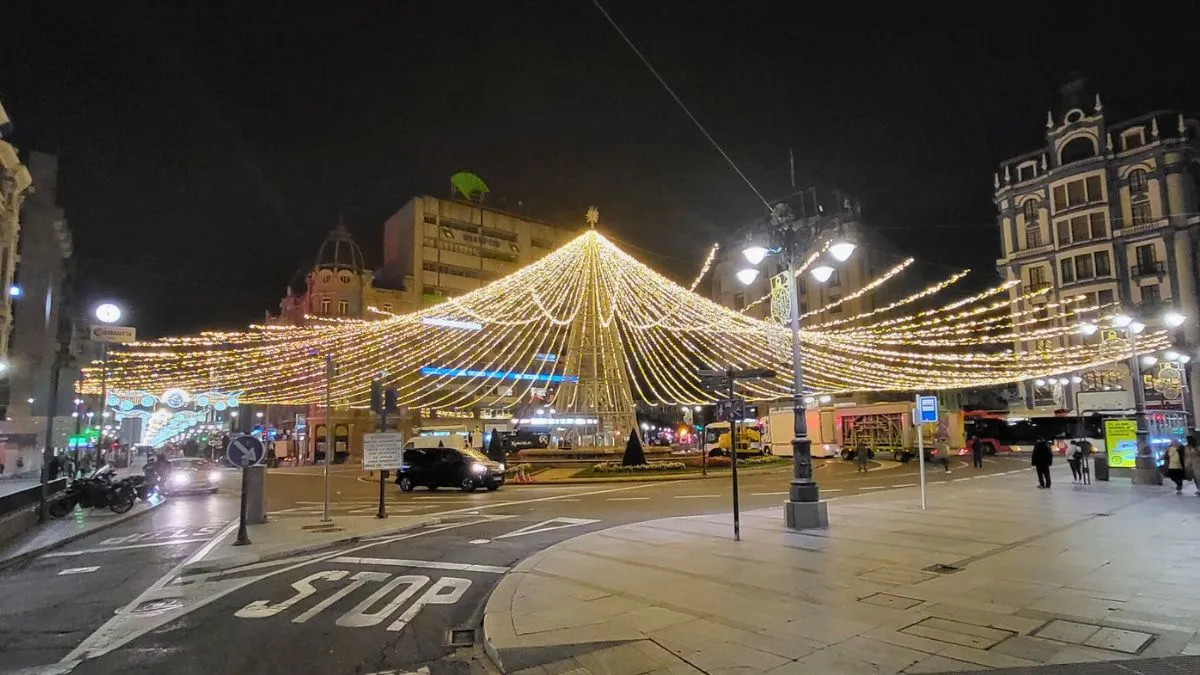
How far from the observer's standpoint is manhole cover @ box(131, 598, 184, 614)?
24.9 ft

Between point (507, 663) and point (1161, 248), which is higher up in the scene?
point (1161, 248)

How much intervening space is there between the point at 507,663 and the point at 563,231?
77.3 m

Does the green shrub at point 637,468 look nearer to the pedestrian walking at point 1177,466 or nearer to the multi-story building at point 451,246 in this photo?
the pedestrian walking at point 1177,466

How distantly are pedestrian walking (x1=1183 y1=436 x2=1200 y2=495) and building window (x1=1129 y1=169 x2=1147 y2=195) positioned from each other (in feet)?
137

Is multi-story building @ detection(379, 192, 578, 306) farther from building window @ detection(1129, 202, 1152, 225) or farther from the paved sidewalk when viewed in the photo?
the paved sidewalk

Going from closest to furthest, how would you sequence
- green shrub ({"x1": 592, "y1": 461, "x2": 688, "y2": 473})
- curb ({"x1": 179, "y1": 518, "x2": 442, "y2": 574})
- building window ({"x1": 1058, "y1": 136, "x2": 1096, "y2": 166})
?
1. curb ({"x1": 179, "y1": 518, "x2": 442, "y2": 574})
2. green shrub ({"x1": 592, "y1": 461, "x2": 688, "y2": 473})
3. building window ({"x1": 1058, "y1": 136, "x2": 1096, "y2": 166})

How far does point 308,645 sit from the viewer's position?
6.24 m

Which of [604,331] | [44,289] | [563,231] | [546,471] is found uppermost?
[563,231]

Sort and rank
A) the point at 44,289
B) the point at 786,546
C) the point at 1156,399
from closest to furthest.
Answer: the point at 786,546
the point at 44,289
the point at 1156,399

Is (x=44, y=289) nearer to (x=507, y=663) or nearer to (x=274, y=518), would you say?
(x=274, y=518)

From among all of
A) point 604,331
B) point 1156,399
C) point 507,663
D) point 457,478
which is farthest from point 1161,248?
point 507,663

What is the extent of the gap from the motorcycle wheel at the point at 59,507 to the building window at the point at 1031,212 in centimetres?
6404


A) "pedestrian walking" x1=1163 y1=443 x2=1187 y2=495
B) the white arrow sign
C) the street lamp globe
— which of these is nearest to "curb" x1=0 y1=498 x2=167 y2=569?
the street lamp globe

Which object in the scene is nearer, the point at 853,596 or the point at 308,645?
the point at 308,645
